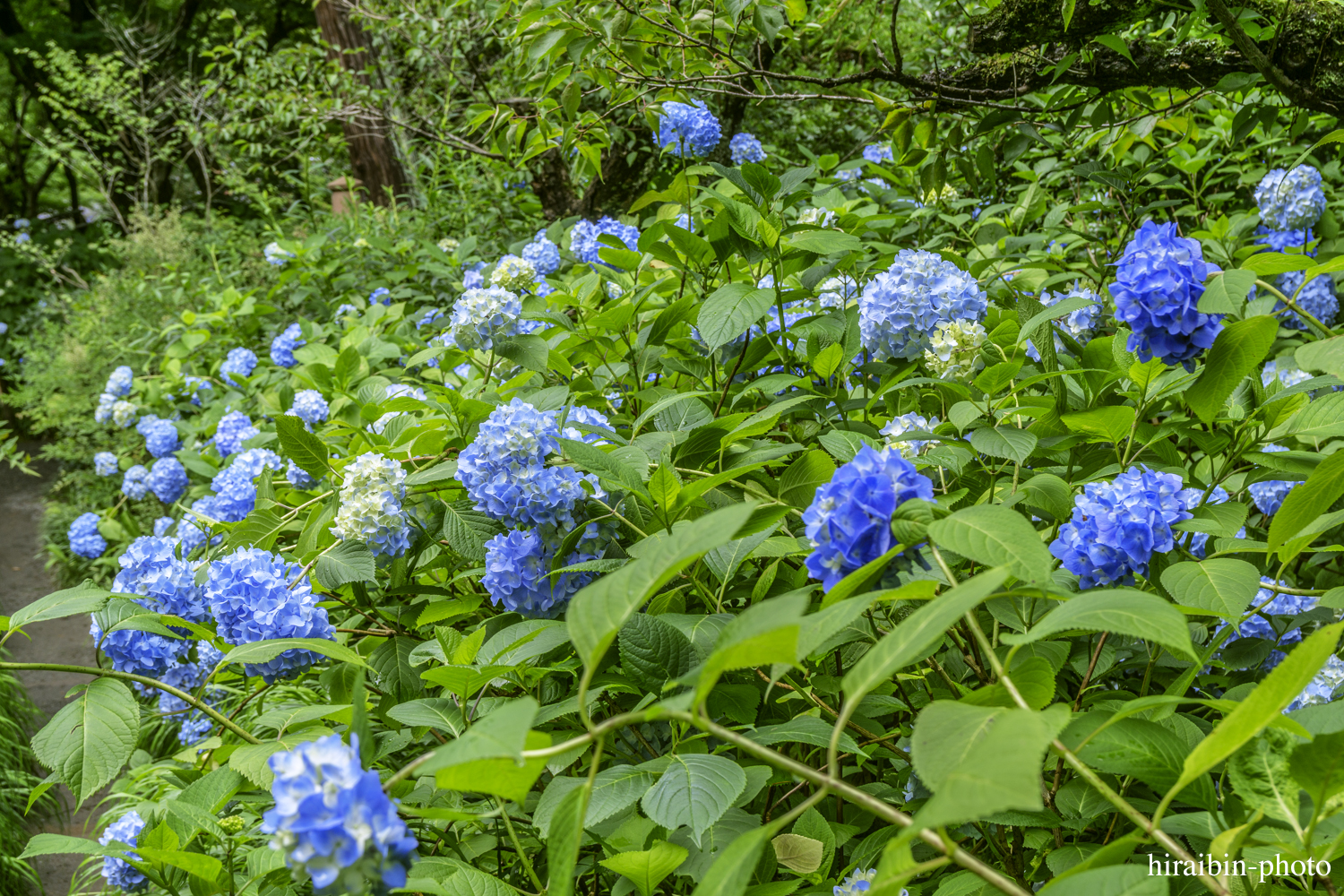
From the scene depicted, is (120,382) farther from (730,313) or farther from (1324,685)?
(1324,685)

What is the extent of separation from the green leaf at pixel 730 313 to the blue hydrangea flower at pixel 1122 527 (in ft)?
1.75

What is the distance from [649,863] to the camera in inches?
36.6

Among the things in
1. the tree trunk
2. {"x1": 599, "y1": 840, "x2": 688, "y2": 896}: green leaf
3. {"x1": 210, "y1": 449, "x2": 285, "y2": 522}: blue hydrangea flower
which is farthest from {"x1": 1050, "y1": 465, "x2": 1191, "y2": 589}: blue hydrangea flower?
the tree trunk

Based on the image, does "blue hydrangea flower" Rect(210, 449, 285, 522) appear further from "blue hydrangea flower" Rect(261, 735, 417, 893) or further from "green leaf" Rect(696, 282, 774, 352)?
"blue hydrangea flower" Rect(261, 735, 417, 893)

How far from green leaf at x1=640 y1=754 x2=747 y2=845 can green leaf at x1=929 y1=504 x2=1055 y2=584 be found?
0.32 m

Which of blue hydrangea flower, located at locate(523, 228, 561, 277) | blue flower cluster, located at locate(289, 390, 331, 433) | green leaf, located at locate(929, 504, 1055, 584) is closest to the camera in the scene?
green leaf, located at locate(929, 504, 1055, 584)

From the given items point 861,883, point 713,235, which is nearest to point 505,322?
point 713,235

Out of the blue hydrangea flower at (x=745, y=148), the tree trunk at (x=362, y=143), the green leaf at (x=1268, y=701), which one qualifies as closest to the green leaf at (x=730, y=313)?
the green leaf at (x=1268, y=701)

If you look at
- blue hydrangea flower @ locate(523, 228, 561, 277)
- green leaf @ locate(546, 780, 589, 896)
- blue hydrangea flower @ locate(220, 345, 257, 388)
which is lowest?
blue hydrangea flower @ locate(220, 345, 257, 388)

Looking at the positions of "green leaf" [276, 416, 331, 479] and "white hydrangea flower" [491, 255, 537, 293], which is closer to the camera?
"green leaf" [276, 416, 331, 479]

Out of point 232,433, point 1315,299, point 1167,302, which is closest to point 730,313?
point 1167,302

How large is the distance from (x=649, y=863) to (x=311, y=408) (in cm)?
211

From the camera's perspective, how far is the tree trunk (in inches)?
234

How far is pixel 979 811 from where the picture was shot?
46 centimetres
